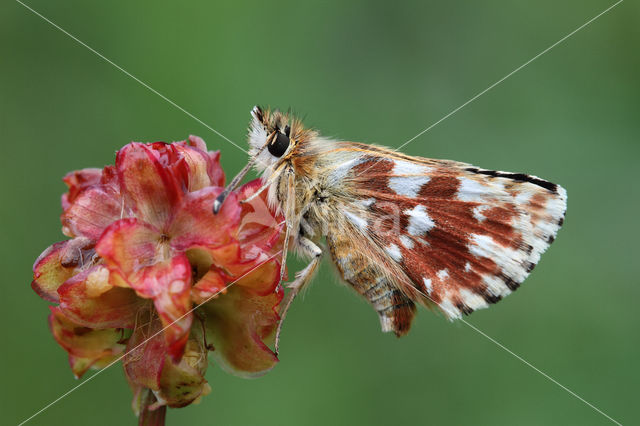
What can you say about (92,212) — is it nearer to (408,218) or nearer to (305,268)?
(305,268)

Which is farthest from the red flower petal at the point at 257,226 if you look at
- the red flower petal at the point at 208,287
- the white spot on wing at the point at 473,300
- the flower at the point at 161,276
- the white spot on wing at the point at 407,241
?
the white spot on wing at the point at 473,300

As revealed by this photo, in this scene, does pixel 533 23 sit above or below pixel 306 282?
above

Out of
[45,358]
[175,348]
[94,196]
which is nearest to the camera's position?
[175,348]

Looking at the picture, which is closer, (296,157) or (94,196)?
(94,196)

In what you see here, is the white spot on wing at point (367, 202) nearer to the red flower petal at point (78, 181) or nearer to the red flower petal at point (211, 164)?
the red flower petal at point (211, 164)

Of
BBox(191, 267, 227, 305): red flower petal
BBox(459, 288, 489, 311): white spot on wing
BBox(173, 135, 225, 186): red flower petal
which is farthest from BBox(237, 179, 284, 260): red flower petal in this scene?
BBox(459, 288, 489, 311): white spot on wing

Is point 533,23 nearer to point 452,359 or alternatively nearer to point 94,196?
point 452,359

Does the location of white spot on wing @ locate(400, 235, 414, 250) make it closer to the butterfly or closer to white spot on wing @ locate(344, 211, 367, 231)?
the butterfly

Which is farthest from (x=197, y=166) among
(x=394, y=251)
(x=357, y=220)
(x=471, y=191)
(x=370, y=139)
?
(x=370, y=139)

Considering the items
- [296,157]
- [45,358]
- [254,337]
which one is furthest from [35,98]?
[254,337]
